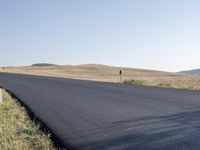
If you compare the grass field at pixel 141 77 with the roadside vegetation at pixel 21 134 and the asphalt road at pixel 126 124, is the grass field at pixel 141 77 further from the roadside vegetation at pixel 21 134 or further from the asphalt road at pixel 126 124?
the roadside vegetation at pixel 21 134

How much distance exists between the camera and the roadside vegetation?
343 inches

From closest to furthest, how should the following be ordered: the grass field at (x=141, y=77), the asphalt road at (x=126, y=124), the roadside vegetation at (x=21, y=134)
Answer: the asphalt road at (x=126, y=124) → the roadside vegetation at (x=21, y=134) → the grass field at (x=141, y=77)

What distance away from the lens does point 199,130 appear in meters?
9.17

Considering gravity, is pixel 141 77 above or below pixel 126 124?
above

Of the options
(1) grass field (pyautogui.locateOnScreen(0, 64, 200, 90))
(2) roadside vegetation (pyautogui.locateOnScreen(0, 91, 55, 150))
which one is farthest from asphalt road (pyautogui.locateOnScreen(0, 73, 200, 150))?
(1) grass field (pyautogui.locateOnScreen(0, 64, 200, 90))

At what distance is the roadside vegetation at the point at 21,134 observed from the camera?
8.72 m

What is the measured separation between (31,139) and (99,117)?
2.84 meters

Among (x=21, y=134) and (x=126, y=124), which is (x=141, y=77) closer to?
(x=126, y=124)

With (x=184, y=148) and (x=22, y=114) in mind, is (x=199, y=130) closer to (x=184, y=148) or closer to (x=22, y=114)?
(x=184, y=148)

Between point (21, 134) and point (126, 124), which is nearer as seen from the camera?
point (21, 134)

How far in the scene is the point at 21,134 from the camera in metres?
10.1

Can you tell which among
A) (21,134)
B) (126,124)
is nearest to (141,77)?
(126,124)

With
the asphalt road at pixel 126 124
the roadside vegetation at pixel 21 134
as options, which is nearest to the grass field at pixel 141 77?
the asphalt road at pixel 126 124

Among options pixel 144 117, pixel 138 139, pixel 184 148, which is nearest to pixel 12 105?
pixel 144 117
